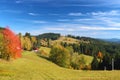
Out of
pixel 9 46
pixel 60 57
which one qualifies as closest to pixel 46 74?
pixel 9 46

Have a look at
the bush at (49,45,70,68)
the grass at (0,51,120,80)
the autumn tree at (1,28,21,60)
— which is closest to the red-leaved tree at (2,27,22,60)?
the autumn tree at (1,28,21,60)

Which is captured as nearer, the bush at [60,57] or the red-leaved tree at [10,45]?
the red-leaved tree at [10,45]

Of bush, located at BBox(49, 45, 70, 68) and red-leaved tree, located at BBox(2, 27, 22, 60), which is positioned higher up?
red-leaved tree, located at BBox(2, 27, 22, 60)

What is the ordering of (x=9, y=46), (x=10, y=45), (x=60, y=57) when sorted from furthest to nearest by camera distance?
(x=60, y=57) → (x=10, y=45) → (x=9, y=46)

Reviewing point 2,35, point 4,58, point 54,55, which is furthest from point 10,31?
point 54,55

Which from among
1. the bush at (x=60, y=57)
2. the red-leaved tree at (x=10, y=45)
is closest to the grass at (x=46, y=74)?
the red-leaved tree at (x=10, y=45)

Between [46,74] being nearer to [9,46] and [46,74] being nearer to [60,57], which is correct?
[9,46]

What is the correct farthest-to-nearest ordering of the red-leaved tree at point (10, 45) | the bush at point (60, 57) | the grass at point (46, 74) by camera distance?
the bush at point (60, 57) < the red-leaved tree at point (10, 45) < the grass at point (46, 74)

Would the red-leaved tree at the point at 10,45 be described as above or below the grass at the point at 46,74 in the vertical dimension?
above

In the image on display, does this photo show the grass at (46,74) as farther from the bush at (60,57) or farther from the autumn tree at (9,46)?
the bush at (60,57)

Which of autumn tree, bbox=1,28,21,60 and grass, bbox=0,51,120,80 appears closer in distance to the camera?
grass, bbox=0,51,120,80

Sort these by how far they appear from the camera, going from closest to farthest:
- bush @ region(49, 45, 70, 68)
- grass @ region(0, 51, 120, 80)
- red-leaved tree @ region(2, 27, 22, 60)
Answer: grass @ region(0, 51, 120, 80), red-leaved tree @ region(2, 27, 22, 60), bush @ region(49, 45, 70, 68)

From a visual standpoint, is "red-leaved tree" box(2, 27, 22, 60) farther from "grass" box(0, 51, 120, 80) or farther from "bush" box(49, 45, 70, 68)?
"bush" box(49, 45, 70, 68)

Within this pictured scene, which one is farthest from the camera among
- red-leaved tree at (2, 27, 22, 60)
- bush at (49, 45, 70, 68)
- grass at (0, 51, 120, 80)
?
bush at (49, 45, 70, 68)
